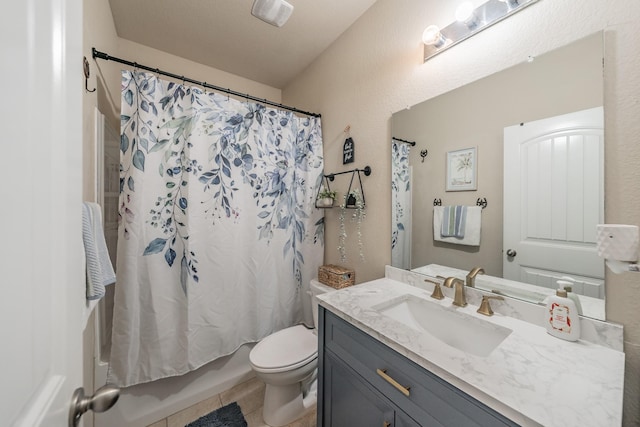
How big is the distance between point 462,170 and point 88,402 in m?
1.46

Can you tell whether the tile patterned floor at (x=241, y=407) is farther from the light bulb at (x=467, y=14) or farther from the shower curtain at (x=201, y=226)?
the light bulb at (x=467, y=14)

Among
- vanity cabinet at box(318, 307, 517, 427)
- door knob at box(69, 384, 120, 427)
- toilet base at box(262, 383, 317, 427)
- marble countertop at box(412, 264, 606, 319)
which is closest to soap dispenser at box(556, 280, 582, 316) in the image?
marble countertop at box(412, 264, 606, 319)

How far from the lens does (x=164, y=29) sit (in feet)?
5.76

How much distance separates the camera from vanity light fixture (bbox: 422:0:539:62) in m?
1.01

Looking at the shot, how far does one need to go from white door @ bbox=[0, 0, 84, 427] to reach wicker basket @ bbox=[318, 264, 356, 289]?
1386 mm

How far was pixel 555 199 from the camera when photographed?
91cm

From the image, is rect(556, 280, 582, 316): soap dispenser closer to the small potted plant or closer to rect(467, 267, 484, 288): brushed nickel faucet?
rect(467, 267, 484, 288): brushed nickel faucet

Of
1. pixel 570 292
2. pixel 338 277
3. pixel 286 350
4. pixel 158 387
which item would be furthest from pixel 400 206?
pixel 158 387

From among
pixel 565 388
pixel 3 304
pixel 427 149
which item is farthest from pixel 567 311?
pixel 3 304

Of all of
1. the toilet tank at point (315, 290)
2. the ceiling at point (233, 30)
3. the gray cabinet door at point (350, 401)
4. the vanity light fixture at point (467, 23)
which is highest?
the ceiling at point (233, 30)

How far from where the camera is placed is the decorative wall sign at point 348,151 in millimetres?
1750

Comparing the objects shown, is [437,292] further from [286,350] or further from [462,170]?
[286,350]

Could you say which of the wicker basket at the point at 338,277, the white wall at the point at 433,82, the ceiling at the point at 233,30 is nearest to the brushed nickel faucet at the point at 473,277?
the white wall at the point at 433,82

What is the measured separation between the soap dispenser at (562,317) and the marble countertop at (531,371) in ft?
0.08
